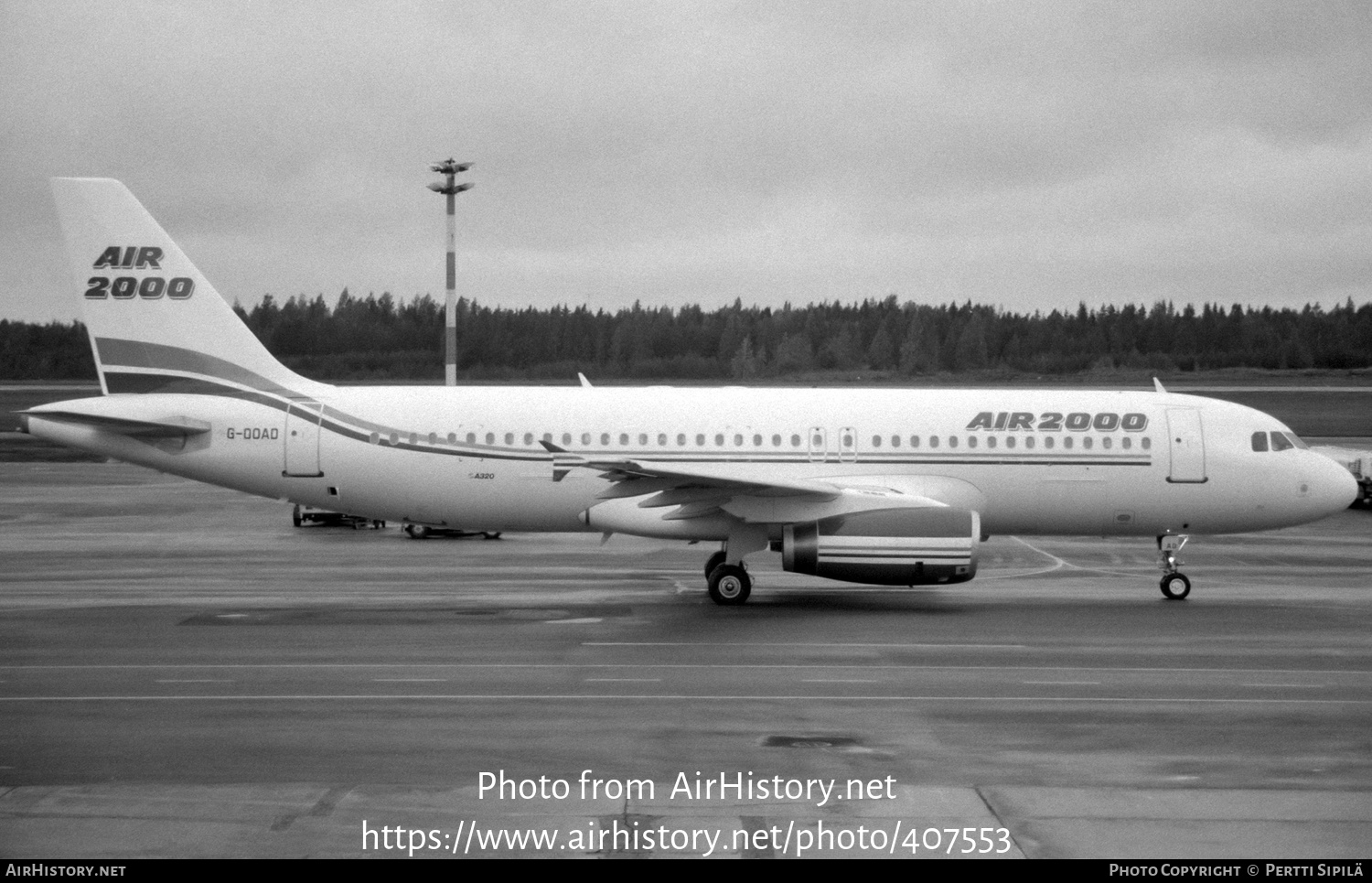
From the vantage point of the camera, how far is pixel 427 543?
33031mm

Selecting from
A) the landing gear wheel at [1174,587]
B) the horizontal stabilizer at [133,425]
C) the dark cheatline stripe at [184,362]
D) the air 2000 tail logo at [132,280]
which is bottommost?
the landing gear wheel at [1174,587]

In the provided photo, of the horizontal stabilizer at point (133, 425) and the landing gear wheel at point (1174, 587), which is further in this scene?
the horizontal stabilizer at point (133, 425)

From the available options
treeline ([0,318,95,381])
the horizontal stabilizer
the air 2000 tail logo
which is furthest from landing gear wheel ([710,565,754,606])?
treeline ([0,318,95,381])

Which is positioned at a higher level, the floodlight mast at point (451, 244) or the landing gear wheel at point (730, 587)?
the floodlight mast at point (451, 244)

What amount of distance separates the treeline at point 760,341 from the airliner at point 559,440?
32.8 m

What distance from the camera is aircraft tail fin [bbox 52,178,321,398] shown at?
963 inches

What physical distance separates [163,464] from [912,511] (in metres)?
13.4

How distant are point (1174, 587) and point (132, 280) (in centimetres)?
1945

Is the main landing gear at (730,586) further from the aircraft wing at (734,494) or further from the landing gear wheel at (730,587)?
the aircraft wing at (734,494)

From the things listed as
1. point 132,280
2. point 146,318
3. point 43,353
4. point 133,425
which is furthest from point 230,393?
point 43,353

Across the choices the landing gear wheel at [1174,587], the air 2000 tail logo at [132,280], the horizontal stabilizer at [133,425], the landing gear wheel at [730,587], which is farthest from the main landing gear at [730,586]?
the air 2000 tail logo at [132,280]

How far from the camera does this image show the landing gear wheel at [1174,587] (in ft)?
77.0

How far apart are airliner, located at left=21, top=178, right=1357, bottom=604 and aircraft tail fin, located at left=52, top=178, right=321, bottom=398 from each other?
33mm
